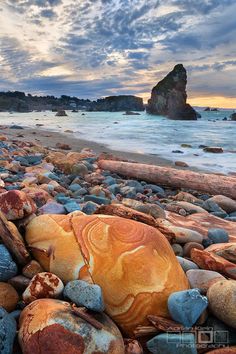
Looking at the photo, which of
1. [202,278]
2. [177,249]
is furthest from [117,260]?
[177,249]

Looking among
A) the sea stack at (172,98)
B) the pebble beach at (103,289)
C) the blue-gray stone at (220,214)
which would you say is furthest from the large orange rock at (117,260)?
the sea stack at (172,98)

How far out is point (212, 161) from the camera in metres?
11.4

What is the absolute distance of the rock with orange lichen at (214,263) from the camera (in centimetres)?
258

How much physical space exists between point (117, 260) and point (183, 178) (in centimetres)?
456

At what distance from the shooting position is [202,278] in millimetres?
2387

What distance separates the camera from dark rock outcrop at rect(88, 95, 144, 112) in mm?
113125

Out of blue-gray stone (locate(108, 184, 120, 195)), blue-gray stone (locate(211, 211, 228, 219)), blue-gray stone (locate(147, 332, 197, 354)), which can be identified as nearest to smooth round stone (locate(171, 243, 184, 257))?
blue-gray stone (locate(147, 332, 197, 354))

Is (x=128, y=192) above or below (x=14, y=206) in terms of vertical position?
below

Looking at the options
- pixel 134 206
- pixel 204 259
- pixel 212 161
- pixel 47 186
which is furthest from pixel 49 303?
pixel 212 161

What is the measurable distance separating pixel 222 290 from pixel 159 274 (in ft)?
1.31

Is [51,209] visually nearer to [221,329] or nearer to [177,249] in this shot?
[177,249]

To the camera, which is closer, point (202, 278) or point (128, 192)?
point (202, 278)

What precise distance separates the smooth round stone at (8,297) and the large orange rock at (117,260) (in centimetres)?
30

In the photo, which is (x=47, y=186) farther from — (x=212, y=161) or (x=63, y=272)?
(x=212, y=161)
